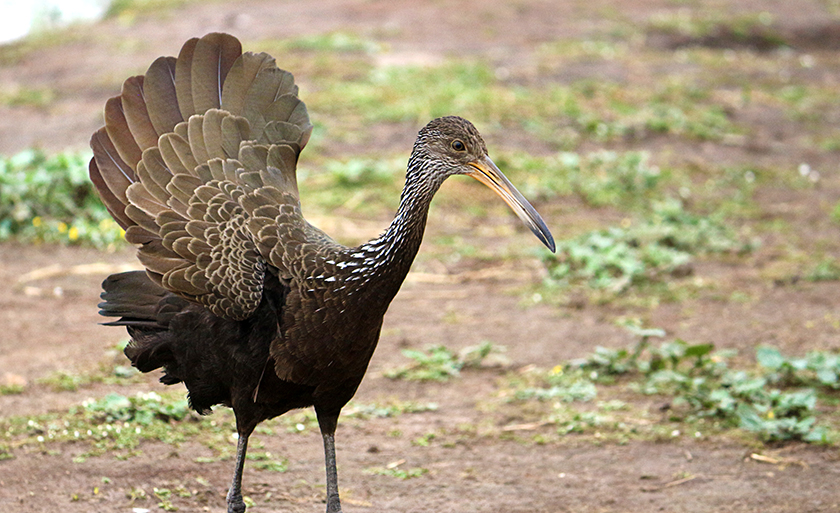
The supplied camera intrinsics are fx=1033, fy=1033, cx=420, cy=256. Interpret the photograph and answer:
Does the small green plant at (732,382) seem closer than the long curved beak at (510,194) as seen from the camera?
No

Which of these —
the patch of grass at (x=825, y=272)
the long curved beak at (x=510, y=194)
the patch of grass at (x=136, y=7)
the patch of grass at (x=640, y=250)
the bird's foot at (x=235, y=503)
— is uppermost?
the patch of grass at (x=136, y=7)

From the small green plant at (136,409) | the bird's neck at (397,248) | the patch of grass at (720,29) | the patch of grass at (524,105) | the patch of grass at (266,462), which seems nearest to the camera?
the bird's neck at (397,248)

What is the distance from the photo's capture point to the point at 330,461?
4477mm

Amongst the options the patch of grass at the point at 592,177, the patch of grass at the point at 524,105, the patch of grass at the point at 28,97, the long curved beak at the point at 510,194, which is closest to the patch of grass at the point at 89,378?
the long curved beak at the point at 510,194

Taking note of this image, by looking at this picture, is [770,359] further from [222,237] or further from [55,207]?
[55,207]

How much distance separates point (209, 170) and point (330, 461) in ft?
4.60

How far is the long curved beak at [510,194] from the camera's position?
4277mm

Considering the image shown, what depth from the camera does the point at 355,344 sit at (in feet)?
13.9

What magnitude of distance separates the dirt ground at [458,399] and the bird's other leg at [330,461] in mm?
463

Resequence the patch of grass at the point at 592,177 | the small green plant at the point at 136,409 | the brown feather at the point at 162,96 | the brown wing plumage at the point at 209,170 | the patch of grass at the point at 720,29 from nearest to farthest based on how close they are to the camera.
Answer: the brown wing plumage at the point at 209,170
the brown feather at the point at 162,96
the small green plant at the point at 136,409
the patch of grass at the point at 592,177
the patch of grass at the point at 720,29

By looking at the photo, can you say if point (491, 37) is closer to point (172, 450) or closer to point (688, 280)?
point (688, 280)

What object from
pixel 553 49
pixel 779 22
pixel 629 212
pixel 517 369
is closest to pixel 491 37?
pixel 553 49

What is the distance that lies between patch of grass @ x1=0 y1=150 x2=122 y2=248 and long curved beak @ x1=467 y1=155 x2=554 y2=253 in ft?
15.8

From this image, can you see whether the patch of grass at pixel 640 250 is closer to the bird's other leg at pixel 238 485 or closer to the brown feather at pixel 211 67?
the brown feather at pixel 211 67
